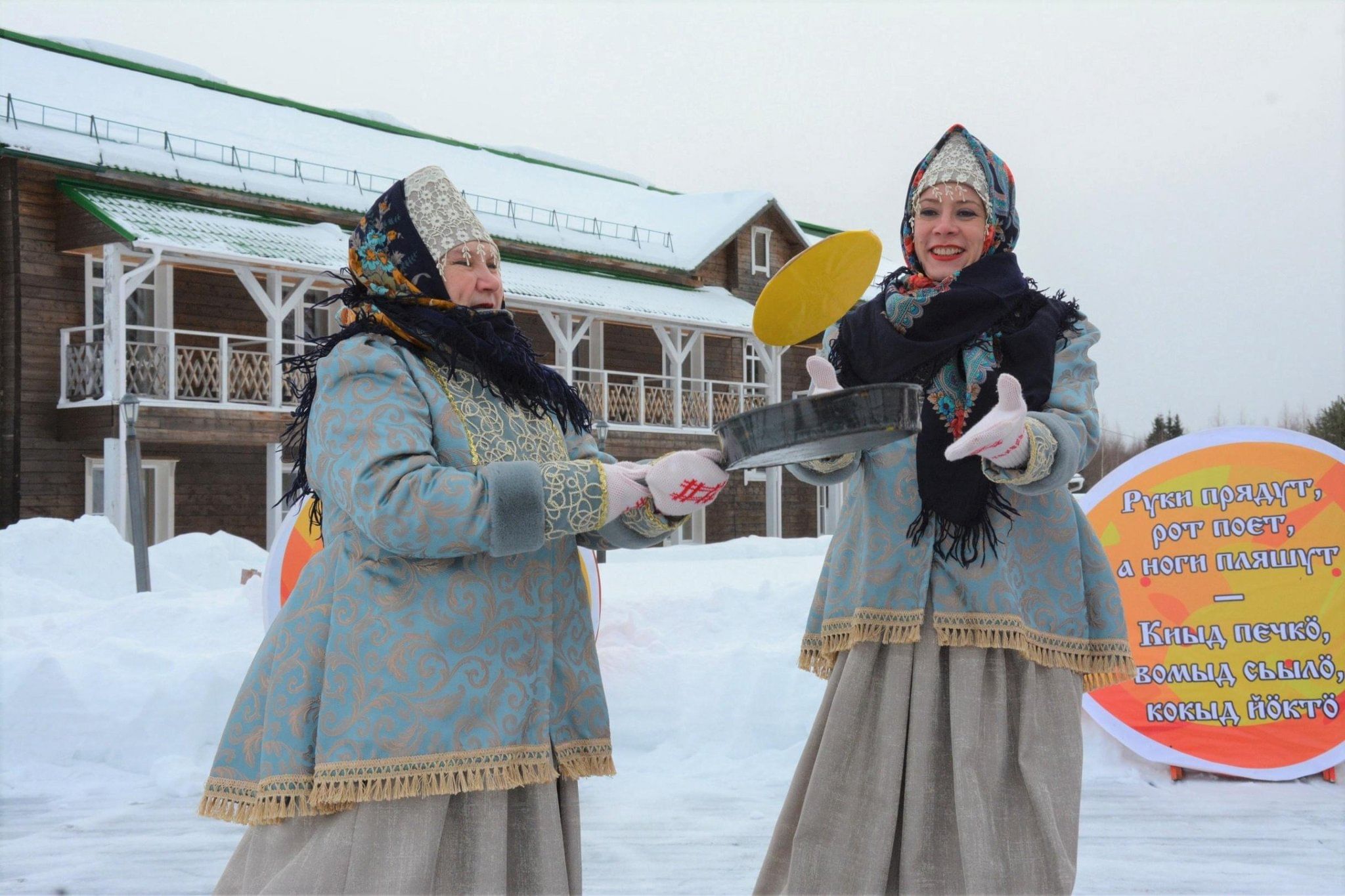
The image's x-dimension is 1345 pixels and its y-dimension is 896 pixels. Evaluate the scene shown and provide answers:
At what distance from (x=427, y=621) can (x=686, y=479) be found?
510 millimetres

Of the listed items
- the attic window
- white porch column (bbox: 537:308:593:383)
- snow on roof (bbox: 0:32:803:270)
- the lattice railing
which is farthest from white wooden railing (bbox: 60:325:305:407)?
the attic window

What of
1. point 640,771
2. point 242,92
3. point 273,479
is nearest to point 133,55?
point 242,92

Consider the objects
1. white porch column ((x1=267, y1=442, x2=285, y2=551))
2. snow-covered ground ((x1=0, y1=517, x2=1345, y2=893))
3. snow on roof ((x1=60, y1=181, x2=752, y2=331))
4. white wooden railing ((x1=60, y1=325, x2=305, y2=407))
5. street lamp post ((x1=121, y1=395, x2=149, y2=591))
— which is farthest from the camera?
white porch column ((x1=267, y1=442, x2=285, y2=551))

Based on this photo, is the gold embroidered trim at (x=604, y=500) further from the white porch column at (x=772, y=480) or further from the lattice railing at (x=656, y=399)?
the white porch column at (x=772, y=480)

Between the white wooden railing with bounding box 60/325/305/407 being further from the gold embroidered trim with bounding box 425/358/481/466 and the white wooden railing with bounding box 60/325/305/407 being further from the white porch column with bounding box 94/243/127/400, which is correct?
the gold embroidered trim with bounding box 425/358/481/466

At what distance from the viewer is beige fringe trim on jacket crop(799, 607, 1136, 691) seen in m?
2.65

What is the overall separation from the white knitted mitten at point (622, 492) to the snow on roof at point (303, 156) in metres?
13.5

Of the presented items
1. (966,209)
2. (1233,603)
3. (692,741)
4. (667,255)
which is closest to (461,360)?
(966,209)

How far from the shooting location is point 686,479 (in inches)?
84.4

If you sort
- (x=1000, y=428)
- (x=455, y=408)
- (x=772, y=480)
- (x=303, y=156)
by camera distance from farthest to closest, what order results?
(x=772, y=480)
(x=303, y=156)
(x=1000, y=428)
(x=455, y=408)

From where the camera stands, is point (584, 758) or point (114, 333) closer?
point (584, 758)

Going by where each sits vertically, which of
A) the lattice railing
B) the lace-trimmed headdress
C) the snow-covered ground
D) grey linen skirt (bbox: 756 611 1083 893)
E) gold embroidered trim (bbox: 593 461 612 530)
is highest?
the lattice railing

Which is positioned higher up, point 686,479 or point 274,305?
point 274,305

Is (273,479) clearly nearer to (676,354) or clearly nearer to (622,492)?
(676,354)
